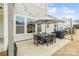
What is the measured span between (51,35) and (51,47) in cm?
31

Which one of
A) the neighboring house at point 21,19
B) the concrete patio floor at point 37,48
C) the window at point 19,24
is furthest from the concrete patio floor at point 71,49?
the window at point 19,24

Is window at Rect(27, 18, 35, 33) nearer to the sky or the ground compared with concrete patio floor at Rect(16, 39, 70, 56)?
nearer to the sky

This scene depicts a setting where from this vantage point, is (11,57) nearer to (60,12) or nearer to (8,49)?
(8,49)

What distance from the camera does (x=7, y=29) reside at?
3877 mm

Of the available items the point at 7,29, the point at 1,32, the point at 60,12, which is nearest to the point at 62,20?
the point at 60,12

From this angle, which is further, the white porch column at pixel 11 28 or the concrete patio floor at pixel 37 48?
the concrete patio floor at pixel 37 48

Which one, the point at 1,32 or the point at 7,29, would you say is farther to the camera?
the point at 1,32

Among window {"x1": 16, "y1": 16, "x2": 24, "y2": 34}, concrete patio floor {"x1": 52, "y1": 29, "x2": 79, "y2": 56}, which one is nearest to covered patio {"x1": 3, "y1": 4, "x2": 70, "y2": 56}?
window {"x1": 16, "y1": 16, "x2": 24, "y2": 34}

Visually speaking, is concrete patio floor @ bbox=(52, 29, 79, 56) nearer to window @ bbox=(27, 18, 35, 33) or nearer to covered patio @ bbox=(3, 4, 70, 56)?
covered patio @ bbox=(3, 4, 70, 56)

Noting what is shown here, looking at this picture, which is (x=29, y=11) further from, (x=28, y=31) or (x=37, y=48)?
(x=37, y=48)

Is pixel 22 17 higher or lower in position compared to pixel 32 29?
higher

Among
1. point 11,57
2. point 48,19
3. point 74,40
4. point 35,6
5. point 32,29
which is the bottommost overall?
point 11,57

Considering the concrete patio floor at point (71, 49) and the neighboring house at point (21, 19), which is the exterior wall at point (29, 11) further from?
the concrete patio floor at point (71, 49)

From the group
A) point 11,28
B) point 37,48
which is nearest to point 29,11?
point 11,28
